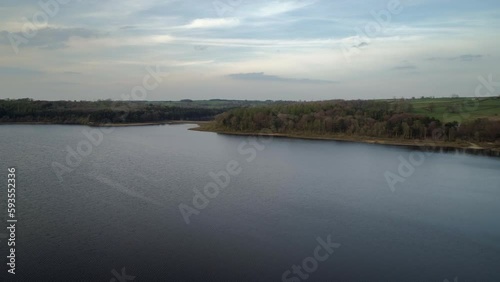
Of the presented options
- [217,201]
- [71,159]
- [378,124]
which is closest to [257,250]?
[217,201]

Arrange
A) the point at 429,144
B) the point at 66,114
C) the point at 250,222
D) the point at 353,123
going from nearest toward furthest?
the point at 250,222 < the point at 429,144 < the point at 353,123 < the point at 66,114

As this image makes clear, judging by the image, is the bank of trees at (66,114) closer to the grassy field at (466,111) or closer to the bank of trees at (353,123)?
the bank of trees at (353,123)

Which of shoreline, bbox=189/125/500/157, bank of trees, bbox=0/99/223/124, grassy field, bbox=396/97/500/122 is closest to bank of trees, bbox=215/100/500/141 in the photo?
shoreline, bbox=189/125/500/157

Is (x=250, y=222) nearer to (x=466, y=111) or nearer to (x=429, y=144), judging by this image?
(x=429, y=144)

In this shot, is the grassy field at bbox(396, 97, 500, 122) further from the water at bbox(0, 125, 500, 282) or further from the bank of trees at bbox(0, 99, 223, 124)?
the bank of trees at bbox(0, 99, 223, 124)

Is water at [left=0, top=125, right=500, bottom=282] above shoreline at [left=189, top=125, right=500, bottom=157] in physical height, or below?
below

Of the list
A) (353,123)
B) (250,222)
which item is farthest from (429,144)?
(250,222)

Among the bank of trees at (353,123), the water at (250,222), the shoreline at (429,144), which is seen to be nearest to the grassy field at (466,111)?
the bank of trees at (353,123)
